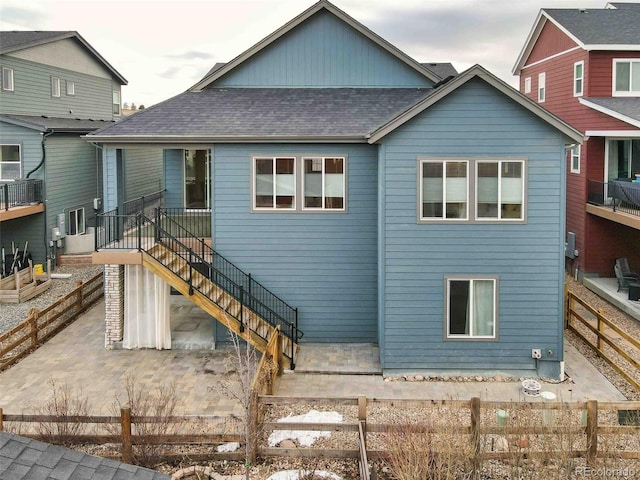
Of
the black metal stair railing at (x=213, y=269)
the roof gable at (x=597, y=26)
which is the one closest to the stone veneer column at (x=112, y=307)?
the black metal stair railing at (x=213, y=269)

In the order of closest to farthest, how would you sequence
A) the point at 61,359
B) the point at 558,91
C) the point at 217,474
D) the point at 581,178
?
the point at 217,474 < the point at 61,359 < the point at 581,178 < the point at 558,91

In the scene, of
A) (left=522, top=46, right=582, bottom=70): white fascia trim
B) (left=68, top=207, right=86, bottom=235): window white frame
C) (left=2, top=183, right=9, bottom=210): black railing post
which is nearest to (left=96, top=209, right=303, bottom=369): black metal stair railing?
(left=2, top=183, right=9, bottom=210): black railing post

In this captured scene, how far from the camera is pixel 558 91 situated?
25141 millimetres

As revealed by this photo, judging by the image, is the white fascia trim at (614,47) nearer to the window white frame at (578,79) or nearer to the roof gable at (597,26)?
the roof gable at (597,26)

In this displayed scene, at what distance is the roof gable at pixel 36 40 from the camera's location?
80.8 feet

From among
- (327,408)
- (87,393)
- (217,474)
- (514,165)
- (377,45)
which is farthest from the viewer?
(377,45)

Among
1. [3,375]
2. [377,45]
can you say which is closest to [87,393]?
[3,375]

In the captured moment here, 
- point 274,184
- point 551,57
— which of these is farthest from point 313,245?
point 551,57

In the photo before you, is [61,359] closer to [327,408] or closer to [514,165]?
[327,408]

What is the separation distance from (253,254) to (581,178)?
531 inches

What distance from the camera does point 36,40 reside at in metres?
26.0

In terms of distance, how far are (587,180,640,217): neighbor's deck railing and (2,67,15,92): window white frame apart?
22.3 meters

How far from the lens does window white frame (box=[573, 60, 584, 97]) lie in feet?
75.2

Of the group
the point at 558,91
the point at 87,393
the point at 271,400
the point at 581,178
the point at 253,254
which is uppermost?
the point at 558,91
